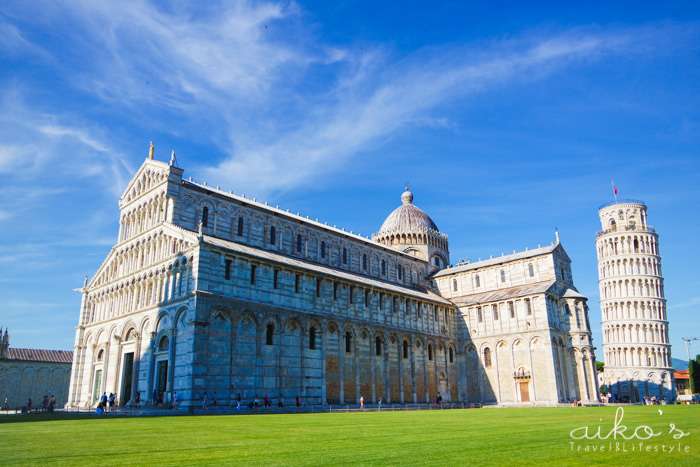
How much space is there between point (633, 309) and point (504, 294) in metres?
34.7

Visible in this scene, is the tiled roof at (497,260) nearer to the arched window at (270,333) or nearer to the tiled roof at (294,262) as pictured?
the tiled roof at (294,262)

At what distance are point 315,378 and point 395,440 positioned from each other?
2999 centimetres

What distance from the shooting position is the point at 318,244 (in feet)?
179

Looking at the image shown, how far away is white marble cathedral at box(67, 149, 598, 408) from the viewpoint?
37188mm

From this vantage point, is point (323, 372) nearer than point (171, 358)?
No

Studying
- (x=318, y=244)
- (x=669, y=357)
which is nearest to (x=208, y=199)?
(x=318, y=244)

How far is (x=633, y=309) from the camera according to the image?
80062 millimetres

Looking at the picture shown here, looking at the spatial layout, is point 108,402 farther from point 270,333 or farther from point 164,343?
point 270,333

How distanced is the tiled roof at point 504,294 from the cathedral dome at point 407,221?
13.0m

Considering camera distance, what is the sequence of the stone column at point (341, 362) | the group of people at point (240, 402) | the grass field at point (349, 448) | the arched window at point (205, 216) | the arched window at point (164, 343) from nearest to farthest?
the grass field at point (349, 448) → the group of people at point (240, 402) → the arched window at point (164, 343) → the stone column at point (341, 362) → the arched window at point (205, 216)

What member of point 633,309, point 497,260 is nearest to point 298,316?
point 497,260

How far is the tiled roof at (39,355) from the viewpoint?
2657 inches

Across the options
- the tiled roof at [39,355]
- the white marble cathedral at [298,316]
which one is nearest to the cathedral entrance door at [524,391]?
the white marble cathedral at [298,316]

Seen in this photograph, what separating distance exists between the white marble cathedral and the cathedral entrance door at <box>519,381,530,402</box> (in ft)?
0.73
